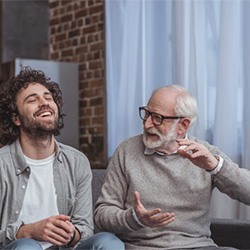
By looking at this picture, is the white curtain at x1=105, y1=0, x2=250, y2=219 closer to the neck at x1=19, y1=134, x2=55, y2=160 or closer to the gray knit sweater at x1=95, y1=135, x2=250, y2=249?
the gray knit sweater at x1=95, y1=135, x2=250, y2=249

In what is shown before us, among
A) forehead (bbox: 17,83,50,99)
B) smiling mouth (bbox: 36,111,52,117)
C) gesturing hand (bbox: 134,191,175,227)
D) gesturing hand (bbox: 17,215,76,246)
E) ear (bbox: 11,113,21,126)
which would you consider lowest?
gesturing hand (bbox: 17,215,76,246)

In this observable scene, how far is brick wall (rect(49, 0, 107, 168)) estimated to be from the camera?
18.6 feet

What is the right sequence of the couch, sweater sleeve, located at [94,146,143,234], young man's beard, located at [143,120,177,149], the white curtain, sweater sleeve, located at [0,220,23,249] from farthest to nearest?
the white curtain → the couch → young man's beard, located at [143,120,177,149] → sweater sleeve, located at [94,146,143,234] → sweater sleeve, located at [0,220,23,249]

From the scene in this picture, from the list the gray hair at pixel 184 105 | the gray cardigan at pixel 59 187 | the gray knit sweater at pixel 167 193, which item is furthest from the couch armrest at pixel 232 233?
the gray cardigan at pixel 59 187

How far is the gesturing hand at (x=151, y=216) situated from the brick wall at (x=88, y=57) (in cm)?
280

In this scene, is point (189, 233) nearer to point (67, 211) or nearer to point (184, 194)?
point (184, 194)

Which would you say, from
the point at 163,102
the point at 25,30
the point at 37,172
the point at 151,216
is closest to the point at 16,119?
the point at 37,172

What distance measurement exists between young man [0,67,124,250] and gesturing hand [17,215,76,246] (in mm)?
11

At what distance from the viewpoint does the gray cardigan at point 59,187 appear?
2836 mm

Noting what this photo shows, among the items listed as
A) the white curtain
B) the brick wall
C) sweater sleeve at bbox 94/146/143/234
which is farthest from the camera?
the brick wall

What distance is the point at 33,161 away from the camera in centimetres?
293

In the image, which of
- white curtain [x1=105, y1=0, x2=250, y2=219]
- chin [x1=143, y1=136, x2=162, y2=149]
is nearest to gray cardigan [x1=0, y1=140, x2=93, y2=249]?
chin [x1=143, y1=136, x2=162, y2=149]

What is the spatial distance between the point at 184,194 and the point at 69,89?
2.95 m

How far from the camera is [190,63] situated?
4.60 metres
